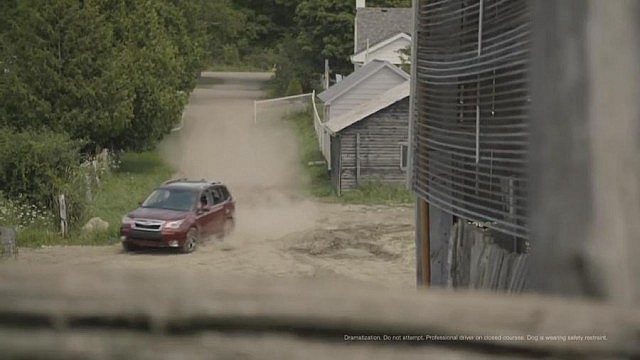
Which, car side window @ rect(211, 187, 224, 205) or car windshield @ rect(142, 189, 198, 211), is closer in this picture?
car windshield @ rect(142, 189, 198, 211)

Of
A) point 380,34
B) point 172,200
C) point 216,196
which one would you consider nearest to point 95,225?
point 172,200

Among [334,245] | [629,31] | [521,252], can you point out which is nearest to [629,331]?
[629,31]

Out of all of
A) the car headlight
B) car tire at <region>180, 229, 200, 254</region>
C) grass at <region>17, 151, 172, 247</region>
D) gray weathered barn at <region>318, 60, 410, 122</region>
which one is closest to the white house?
gray weathered barn at <region>318, 60, 410, 122</region>

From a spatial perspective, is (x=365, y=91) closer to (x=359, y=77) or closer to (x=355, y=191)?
(x=359, y=77)

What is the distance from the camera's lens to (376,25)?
161 feet

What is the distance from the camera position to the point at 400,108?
29.2 m

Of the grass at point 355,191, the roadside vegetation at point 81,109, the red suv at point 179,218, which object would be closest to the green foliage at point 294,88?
the roadside vegetation at point 81,109

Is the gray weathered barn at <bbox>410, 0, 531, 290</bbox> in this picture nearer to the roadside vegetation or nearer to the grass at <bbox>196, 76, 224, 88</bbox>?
the roadside vegetation

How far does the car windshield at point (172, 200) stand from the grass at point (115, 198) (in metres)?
1.41

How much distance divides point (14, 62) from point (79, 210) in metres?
6.41

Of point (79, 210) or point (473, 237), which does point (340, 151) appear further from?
point (473, 237)

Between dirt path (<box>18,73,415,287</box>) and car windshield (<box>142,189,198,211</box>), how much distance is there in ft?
3.19

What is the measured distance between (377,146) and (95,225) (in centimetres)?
997

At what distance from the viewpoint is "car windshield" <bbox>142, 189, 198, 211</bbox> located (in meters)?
20.6
